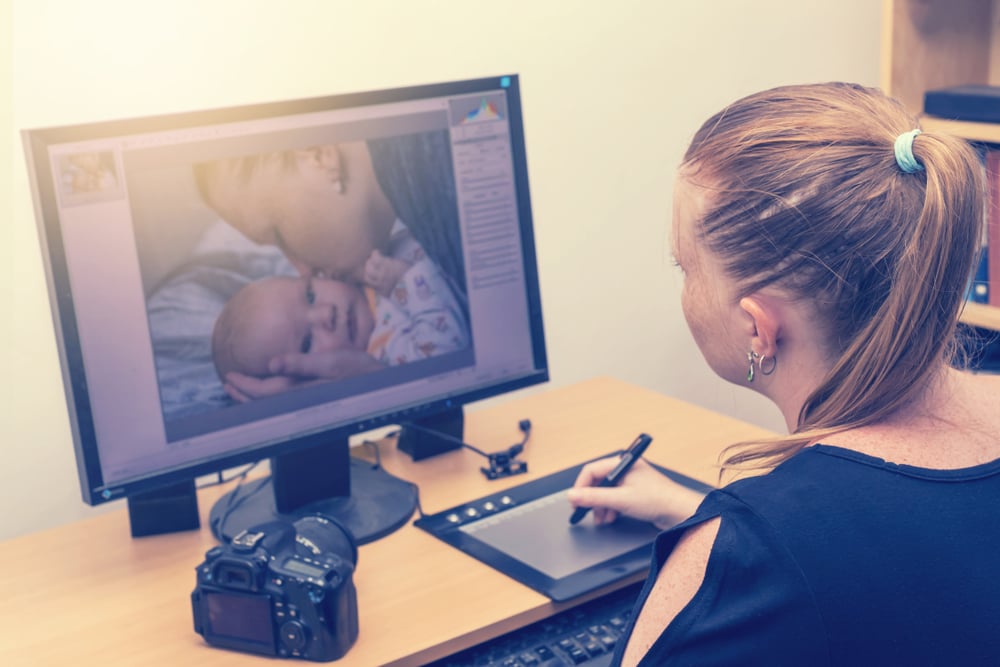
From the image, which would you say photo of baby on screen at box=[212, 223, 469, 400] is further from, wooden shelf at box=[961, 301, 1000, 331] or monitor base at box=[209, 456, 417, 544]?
wooden shelf at box=[961, 301, 1000, 331]

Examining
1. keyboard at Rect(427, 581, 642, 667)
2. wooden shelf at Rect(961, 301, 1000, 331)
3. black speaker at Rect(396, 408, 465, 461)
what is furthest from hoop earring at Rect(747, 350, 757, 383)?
wooden shelf at Rect(961, 301, 1000, 331)

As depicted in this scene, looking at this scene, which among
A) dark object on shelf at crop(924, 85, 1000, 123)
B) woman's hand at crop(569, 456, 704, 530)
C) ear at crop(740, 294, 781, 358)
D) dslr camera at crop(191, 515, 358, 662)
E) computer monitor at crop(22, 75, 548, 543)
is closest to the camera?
ear at crop(740, 294, 781, 358)

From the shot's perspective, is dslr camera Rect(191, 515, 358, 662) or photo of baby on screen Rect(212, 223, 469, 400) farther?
photo of baby on screen Rect(212, 223, 469, 400)

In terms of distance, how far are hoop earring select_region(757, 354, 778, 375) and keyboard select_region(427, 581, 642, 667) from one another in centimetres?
33

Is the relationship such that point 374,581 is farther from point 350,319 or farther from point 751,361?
point 751,361

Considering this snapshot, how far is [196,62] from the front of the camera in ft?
4.99

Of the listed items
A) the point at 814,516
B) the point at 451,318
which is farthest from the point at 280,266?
the point at 814,516

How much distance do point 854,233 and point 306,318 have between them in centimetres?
66

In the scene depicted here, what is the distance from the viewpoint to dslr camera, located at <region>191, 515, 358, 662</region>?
1.08 meters

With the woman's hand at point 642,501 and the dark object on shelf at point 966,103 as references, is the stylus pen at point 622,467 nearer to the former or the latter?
the woman's hand at point 642,501

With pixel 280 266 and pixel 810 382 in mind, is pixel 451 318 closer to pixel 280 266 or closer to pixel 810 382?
pixel 280 266

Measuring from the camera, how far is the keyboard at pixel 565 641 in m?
1.12

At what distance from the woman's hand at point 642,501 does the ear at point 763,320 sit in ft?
1.23

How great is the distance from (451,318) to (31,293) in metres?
0.55
